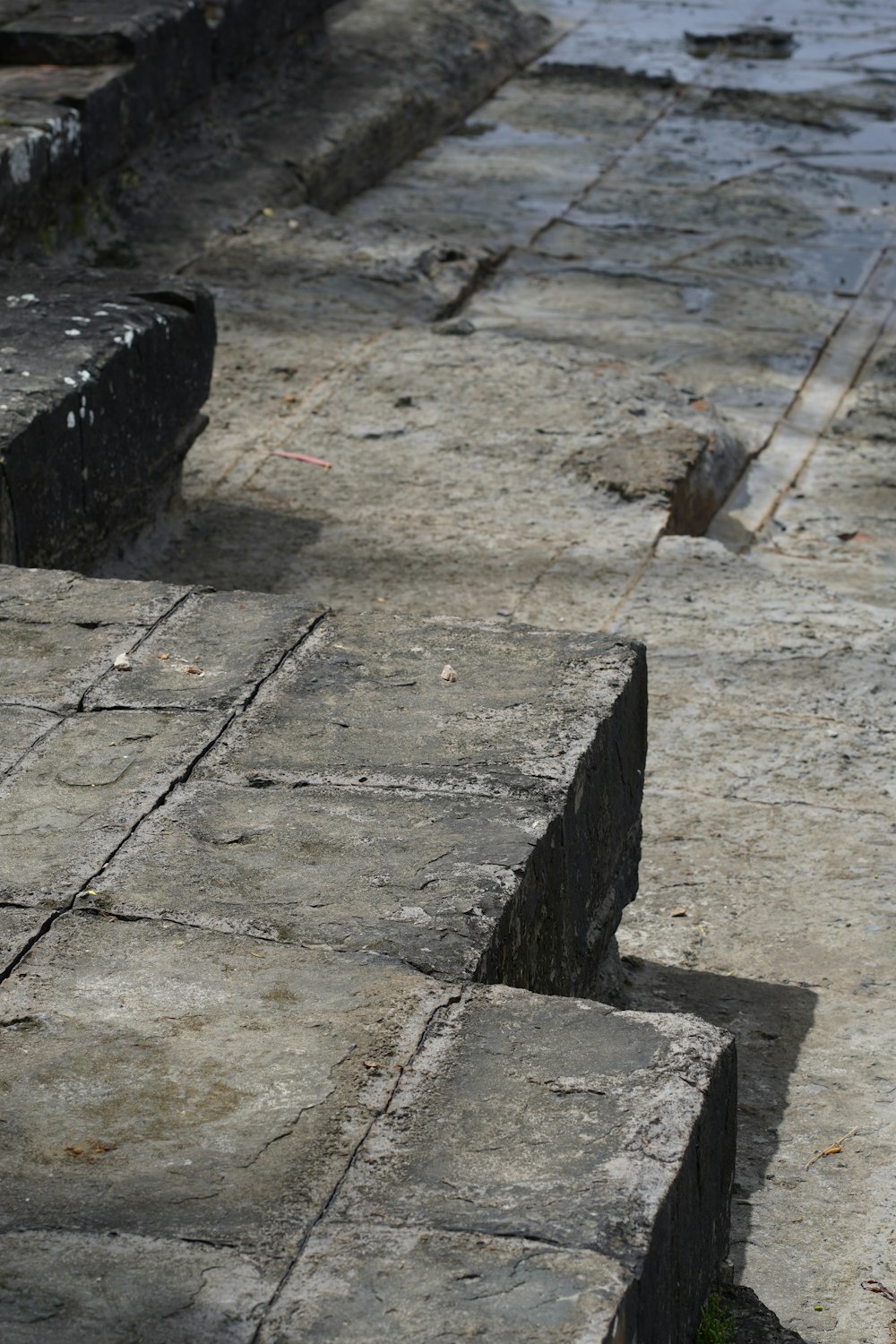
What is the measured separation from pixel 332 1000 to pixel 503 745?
1.97 feet

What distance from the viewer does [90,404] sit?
12.5 ft

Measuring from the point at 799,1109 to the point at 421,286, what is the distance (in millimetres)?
4088

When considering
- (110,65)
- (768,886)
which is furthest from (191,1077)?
(110,65)

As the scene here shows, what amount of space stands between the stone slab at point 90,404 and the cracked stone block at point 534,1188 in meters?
2.03

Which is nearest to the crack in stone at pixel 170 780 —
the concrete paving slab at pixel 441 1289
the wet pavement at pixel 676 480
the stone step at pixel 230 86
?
the wet pavement at pixel 676 480

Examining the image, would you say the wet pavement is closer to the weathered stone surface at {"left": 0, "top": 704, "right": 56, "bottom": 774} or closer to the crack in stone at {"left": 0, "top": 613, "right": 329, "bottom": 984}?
the crack in stone at {"left": 0, "top": 613, "right": 329, "bottom": 984}

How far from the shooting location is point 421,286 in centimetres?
617

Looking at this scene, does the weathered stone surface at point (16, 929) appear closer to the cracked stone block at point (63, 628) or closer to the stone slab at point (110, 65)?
the cracked stone block at point (63, 628)

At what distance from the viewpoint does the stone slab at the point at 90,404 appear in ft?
11.8

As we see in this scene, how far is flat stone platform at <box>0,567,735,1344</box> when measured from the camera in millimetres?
1568

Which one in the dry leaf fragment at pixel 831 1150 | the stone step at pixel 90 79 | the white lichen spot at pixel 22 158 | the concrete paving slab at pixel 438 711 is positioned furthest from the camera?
the stone step at pixel 90 79

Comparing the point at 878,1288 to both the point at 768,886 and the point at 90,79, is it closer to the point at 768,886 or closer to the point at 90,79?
the point at 768,886

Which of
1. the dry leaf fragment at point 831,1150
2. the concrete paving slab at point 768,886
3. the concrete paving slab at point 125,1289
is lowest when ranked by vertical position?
the concrete paving slab at point 768,886

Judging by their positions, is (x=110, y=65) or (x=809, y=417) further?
(x=110, y=65)
